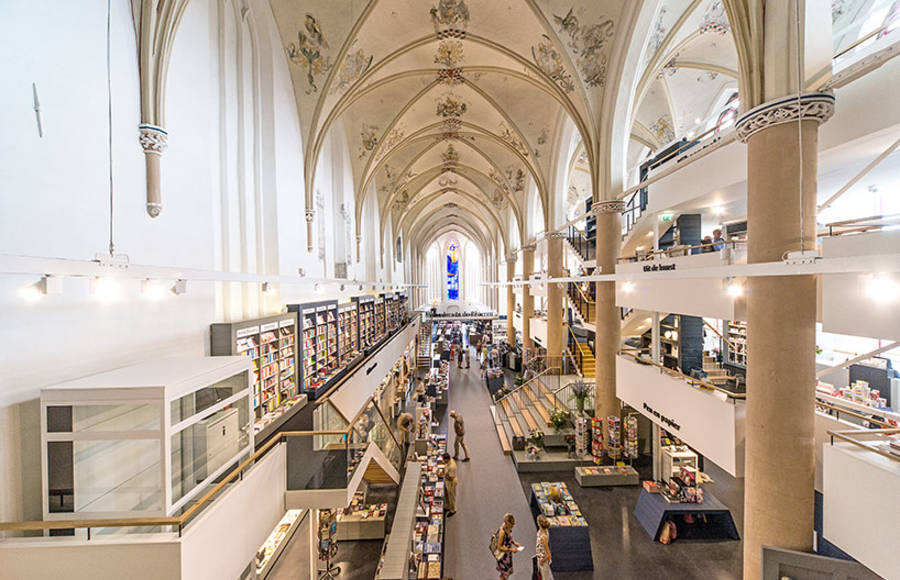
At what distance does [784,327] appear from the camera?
3.81 meters

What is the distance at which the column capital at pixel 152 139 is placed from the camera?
406 cm

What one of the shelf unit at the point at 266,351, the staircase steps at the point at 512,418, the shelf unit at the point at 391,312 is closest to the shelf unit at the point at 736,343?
the staircase steps at the point at 512,418

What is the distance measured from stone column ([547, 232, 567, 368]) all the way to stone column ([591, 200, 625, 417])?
13.5ft

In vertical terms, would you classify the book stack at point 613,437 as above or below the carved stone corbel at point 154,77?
below

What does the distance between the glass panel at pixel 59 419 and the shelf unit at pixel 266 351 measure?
→ 2.17m

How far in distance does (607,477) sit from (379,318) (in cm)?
1013

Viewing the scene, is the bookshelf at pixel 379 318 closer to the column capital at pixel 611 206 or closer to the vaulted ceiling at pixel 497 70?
the vaulted ceiling at pixel 497 70

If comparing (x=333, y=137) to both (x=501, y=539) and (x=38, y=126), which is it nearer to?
(x=38, y=126)

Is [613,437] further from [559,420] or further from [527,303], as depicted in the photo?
[527,303]

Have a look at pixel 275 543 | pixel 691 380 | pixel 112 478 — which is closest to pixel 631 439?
pixel 691 380

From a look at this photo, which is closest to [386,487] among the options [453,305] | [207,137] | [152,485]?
[152,485]

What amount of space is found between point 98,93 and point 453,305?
37.1 m

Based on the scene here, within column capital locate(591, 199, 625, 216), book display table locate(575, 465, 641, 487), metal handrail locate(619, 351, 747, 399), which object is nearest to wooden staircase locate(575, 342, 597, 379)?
book display table locate(575, 465, 641, 487)

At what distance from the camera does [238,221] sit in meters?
6.30
